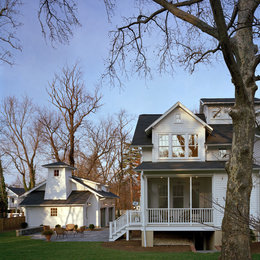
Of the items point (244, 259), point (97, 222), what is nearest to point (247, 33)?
point (244, 259)

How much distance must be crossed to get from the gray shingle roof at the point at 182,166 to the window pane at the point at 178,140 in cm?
129

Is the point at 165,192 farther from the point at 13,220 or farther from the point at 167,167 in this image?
the point at 13,220

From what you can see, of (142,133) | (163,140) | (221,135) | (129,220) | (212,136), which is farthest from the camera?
(142,133)

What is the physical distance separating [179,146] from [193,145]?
81cm

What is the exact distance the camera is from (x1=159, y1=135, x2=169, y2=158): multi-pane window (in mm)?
19603

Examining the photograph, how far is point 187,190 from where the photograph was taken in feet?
68.0

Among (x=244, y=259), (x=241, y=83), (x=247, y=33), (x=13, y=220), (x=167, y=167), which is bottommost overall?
(x=13, y=220)

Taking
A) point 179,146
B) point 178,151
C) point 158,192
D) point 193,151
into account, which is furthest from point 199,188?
point 179,146

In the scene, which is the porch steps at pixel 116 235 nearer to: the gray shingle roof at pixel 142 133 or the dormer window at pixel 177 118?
the gray shingle roof at pixel 142 133

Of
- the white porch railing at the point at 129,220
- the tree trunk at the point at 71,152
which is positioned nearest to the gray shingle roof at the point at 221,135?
the white porch railing at the point at 129,220

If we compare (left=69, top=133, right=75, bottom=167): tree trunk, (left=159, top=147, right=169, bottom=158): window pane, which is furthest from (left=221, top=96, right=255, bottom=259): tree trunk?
(left=69, top=133, right=75, bottom=167): tree trunk

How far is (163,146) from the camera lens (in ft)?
64.3

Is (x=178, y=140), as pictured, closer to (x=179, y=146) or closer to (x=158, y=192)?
(x=179, y=146)

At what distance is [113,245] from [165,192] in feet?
15.8
